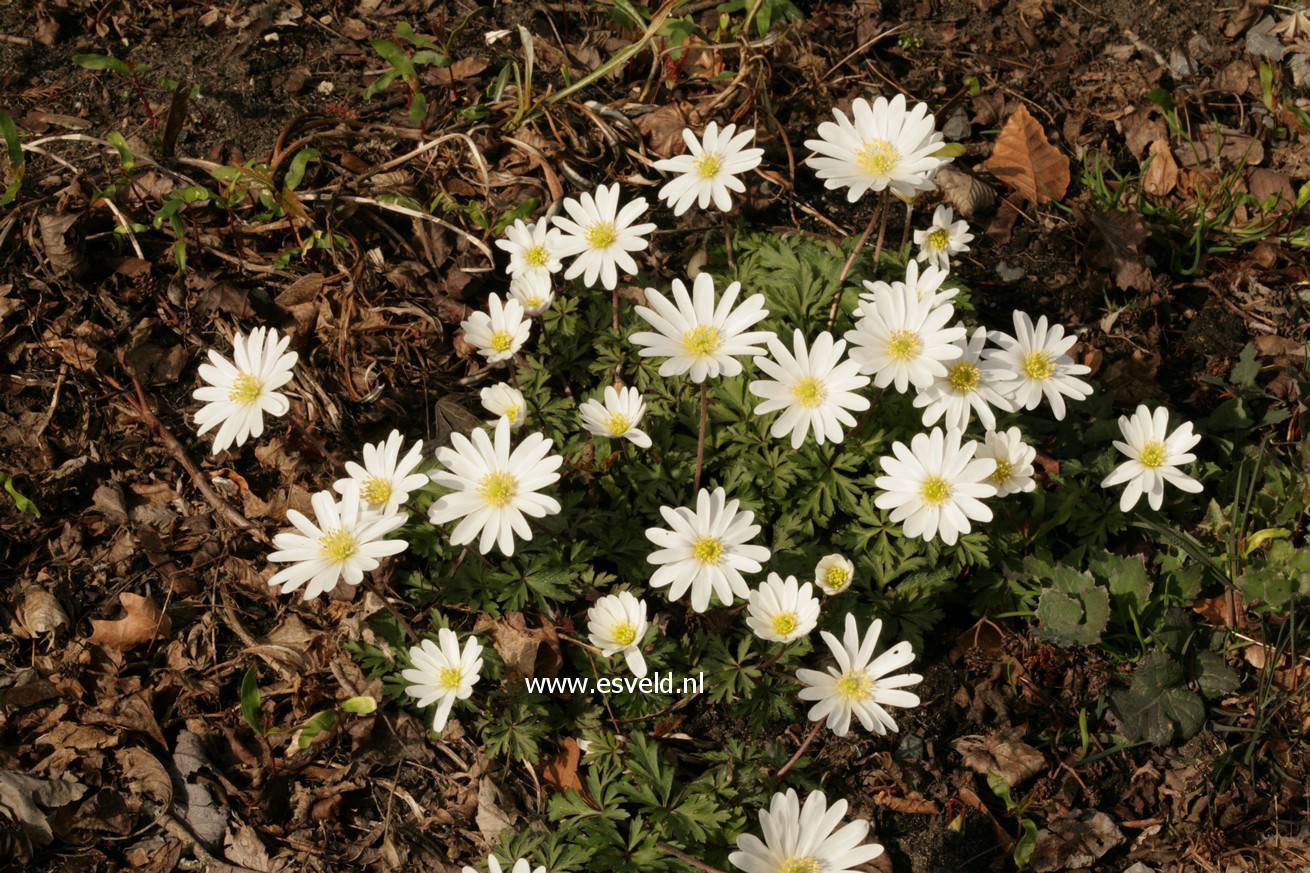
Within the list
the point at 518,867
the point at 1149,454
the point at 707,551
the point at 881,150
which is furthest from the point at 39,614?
the point at 1149,454

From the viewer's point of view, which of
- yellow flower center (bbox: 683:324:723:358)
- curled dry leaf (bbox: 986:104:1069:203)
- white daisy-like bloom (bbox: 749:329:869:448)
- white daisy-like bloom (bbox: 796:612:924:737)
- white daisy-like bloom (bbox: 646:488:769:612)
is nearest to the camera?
white daisy-like bloom (bbox: 796:612:924:737)

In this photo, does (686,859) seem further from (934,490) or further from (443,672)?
(934,490)

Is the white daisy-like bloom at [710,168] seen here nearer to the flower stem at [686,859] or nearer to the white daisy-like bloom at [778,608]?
the white daisy-like bloom at [778,608]

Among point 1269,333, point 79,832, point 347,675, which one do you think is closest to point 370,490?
point 347,675

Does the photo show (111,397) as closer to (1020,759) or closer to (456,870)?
(456,870)

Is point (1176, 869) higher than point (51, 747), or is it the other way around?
point (51, 747)

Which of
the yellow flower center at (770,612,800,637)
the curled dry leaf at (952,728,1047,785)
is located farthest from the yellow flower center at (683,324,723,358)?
the curled dry leaf at (952,728,1047,785)

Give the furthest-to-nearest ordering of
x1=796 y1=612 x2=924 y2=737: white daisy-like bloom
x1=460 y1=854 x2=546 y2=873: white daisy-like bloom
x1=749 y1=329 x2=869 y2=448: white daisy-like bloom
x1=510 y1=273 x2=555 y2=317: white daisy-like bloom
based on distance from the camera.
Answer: x1=510 y1=273 x2=555 y2=317: white daisy-like bloom, x1=749 y1=329 x2=869 y2=448: white daisy-like bloom, x1=796 y1=612 x2=924 y2=737: white daisy-like bloom, x1=460 y1=854 x2=546 y2=873: white daisy-like bloom

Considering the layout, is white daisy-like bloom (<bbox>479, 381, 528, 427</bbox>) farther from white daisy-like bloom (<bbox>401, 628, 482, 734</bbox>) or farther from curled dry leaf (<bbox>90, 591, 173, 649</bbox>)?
curled dry leaf (<bbox>90, 591, 173, 649</bbox>)
